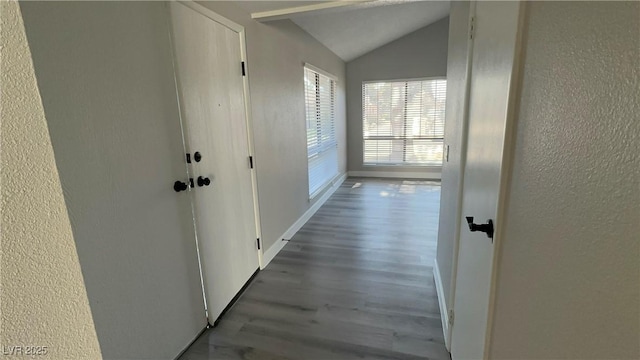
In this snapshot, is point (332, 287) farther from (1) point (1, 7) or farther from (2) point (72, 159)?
(1) point (1, 7)

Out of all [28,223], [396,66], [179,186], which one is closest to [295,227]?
[179,186]

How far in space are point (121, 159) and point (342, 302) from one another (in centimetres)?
162

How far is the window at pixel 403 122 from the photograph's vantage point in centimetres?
578

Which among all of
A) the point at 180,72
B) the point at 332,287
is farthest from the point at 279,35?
the point at 332,287

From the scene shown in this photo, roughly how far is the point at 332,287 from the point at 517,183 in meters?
1.85

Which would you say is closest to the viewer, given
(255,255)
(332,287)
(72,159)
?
(72,159)

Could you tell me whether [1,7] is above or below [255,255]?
above

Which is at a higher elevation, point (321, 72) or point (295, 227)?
point (321, 72)

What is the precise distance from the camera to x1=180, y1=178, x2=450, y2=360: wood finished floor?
1790 millimetres

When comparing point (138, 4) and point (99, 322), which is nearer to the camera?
point (99, 322)

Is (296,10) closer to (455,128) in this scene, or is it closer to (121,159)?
(455,128)

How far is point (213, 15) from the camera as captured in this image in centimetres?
195

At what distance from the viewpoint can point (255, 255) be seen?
2.62 m

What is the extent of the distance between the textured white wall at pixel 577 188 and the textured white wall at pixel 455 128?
797 millimetres
